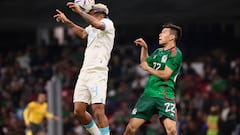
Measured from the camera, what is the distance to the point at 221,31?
99.5 ft

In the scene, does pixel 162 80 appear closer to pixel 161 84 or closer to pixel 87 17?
pixel 161 84

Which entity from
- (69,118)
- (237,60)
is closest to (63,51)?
(69,118)

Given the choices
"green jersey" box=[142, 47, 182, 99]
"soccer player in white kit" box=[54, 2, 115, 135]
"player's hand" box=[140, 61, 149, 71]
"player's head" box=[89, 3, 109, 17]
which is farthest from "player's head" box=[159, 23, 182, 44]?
"player's head" box=[89, 3, 109, 17]

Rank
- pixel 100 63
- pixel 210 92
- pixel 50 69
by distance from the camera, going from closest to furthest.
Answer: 1. pixel 100 63
2. pixel 210 92
3. pixel 50 69

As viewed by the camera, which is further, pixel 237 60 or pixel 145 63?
pixel 237 60

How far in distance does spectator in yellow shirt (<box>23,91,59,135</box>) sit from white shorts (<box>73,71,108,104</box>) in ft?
31.6

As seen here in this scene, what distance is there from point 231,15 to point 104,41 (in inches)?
496

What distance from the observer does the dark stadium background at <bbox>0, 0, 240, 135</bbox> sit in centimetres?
2706

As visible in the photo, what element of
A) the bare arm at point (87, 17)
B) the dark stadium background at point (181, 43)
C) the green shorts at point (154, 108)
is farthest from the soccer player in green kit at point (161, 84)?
the dark stadium background at point (181, 43)

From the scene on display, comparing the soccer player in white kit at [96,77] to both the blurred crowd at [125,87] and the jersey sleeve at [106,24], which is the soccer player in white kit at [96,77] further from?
the blurred crowd at [125,87]

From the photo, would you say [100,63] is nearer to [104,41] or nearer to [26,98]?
[104,41]

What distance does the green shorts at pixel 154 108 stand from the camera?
1554 cm

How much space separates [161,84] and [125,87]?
42.8ft

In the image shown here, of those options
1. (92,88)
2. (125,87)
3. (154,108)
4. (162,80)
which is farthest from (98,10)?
(125,87)
